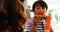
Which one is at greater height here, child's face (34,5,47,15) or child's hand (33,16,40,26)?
child's face (34,5,47,15)

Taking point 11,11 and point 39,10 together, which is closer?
point 11,11

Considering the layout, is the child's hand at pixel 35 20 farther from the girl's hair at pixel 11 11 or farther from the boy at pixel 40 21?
the girl's hair at pixel 11 11

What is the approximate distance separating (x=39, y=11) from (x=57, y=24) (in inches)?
23.0

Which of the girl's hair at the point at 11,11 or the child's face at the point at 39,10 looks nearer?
the girl's hair at the point at 11,11

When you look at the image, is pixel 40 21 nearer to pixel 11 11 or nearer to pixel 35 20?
pixel 35 20

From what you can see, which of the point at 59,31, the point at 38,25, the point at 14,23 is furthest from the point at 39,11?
the point at 59,31

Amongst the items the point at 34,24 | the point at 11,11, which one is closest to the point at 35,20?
the point at 34,24

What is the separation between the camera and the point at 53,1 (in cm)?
132

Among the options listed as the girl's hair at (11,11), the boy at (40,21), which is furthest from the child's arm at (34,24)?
the girl's hair at (11,11)

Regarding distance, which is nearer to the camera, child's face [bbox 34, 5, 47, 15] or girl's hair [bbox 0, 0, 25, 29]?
girl's hair [bbox 0, 0, 25, 29]

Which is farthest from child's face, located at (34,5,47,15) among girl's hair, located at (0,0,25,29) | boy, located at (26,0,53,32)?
girl's hair, located at (0,0,25,29)

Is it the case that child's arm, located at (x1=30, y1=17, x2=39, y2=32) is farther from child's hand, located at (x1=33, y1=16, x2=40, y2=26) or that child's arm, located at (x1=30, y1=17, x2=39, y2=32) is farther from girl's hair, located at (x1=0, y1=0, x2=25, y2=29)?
girl's hair, located at (x1=0, y1=0, x2=25, y2=29)

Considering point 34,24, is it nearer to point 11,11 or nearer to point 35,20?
point 35,20

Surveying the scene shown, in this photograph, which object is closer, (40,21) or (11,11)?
(11,11)
